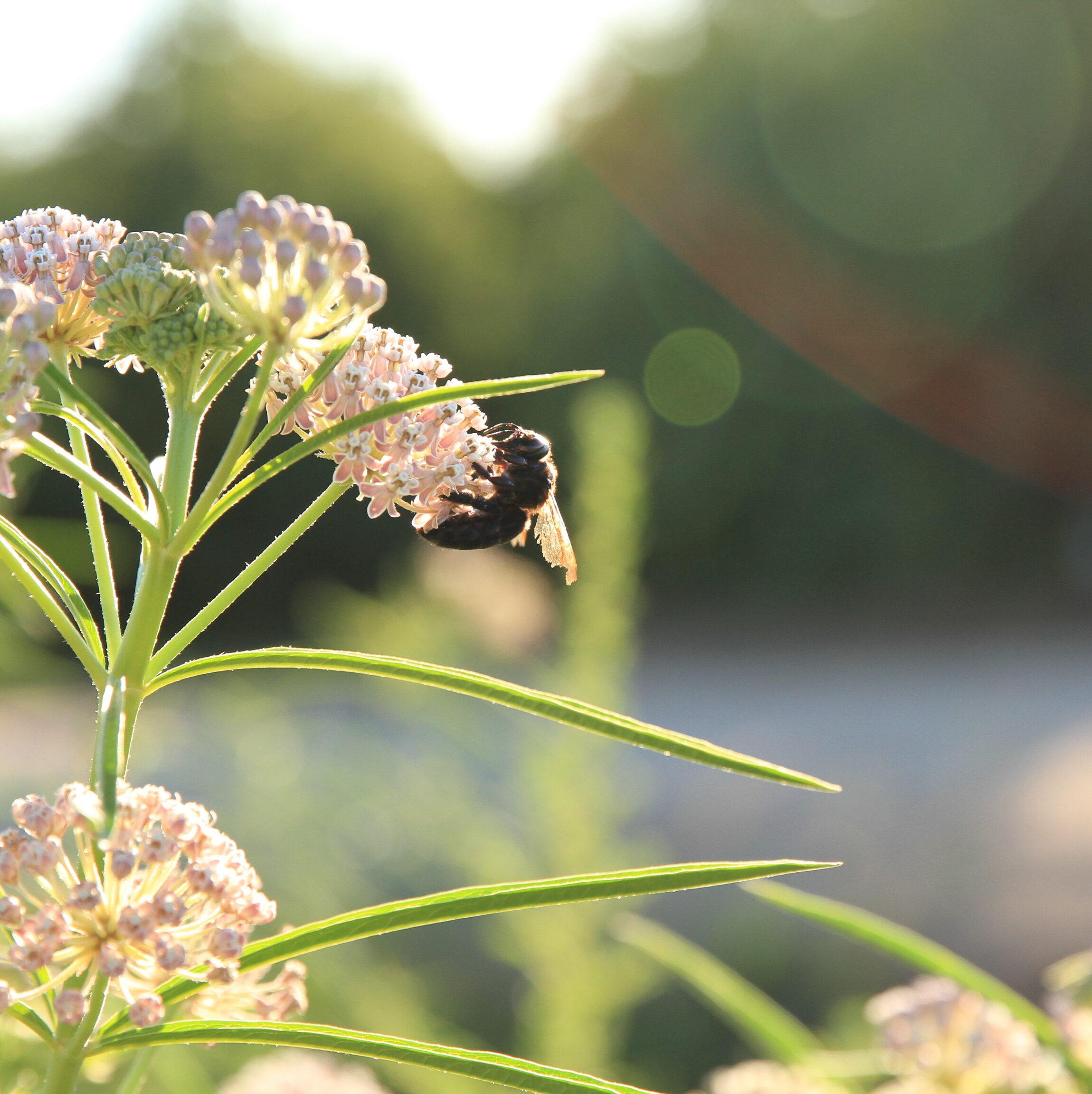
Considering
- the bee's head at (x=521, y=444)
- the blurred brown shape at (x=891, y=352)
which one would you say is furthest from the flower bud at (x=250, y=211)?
the blurred brown shape at (x=891, y=352)

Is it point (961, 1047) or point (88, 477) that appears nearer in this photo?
point (88, 477)

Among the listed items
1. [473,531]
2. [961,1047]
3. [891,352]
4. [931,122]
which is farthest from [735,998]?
[931,122]

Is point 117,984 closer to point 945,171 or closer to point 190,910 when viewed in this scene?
point 190,910

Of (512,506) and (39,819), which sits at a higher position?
(512,506)

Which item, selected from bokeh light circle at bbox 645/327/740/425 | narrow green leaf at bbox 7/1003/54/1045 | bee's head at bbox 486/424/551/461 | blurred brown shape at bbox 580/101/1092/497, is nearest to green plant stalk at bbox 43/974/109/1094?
narrow green leaf at bbox 7/1003/54/1045

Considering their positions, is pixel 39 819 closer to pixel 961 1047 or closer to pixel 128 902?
pixel 128 902

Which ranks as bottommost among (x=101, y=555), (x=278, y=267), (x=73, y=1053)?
(x=73, y=1053)

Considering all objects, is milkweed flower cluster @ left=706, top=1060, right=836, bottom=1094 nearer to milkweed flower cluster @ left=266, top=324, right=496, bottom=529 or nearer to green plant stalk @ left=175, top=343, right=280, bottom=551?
milkweed flower cluster @ left=266, top=324, right=496, bottom=529
